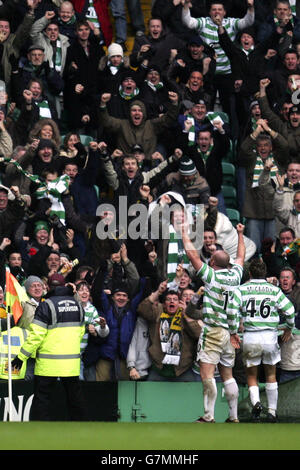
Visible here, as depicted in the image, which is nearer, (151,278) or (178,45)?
(151,278)

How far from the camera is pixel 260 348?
1542 centimetres

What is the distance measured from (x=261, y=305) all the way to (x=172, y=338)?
4.68 feet

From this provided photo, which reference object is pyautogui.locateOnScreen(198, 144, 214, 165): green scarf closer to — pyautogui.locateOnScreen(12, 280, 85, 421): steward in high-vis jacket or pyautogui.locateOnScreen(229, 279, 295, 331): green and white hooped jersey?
pyautogui.locateOnScreen(229, 279, 295, 331): green and white hooped jersey

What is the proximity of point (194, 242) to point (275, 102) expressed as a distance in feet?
12.1

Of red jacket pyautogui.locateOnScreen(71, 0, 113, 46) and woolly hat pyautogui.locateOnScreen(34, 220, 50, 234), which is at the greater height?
red jacket pyautogui.locateOnScreen(71, 0, 113, 46)

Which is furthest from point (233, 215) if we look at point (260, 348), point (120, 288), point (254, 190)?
point (260, 348)

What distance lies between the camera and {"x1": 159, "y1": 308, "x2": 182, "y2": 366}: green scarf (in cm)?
1644

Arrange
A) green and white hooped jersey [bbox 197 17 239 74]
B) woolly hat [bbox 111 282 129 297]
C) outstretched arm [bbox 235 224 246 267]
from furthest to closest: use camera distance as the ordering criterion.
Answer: green and white hooped jersey [bbox 197 17 239 74] < woolly hat [bbox 111 282 129 297] < outstretched arm [bbox 235 224 246 267]

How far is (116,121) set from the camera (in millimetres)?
19766

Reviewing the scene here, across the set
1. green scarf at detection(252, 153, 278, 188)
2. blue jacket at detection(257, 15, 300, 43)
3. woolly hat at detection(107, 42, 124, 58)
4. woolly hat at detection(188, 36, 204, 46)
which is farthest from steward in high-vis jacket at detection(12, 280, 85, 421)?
blue jacket at detection(257, 15, 300, 43)

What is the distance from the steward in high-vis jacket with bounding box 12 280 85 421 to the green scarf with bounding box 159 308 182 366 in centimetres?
139

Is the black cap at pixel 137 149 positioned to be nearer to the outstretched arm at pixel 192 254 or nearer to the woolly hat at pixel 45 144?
the woolly hat at pixel 45 144
